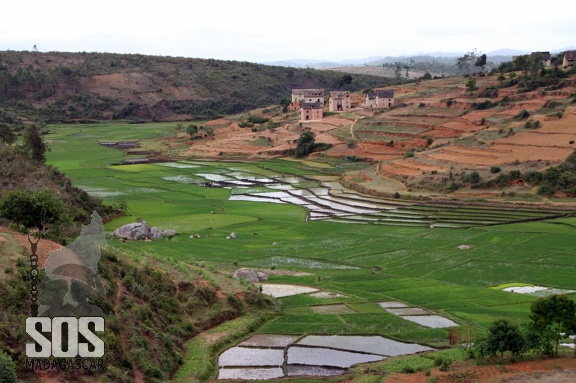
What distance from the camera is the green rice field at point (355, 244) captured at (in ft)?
103

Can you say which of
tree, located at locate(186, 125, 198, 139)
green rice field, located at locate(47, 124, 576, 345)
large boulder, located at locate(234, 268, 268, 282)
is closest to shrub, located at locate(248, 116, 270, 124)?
tree, located at locate(186, 125, 198, 139)

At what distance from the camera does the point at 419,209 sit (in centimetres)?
5797

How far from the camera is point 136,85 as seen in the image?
498 feet

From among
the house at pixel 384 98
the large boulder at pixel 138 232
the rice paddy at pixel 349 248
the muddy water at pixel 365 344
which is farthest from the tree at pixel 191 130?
the muddy water at pixel 365 344

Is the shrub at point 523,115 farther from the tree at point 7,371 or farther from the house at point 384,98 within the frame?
the tree at point 7,371

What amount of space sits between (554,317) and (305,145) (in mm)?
69504

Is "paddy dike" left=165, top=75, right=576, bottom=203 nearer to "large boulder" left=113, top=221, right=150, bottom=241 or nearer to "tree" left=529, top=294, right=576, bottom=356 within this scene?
"large boulder" left=113, top=221, right=150, bottom=241

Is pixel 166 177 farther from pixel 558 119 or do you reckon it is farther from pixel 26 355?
pixel 26 355

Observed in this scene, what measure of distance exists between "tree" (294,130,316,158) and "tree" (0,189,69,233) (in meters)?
62.3

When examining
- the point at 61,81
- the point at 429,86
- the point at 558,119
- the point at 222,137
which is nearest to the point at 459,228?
the point at 558,119

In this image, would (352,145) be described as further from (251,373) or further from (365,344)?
(251,373)

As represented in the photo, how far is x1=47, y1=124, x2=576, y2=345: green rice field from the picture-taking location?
31.4 metres

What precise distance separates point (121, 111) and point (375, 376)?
128217mm

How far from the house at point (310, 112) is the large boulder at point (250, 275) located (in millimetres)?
75608
